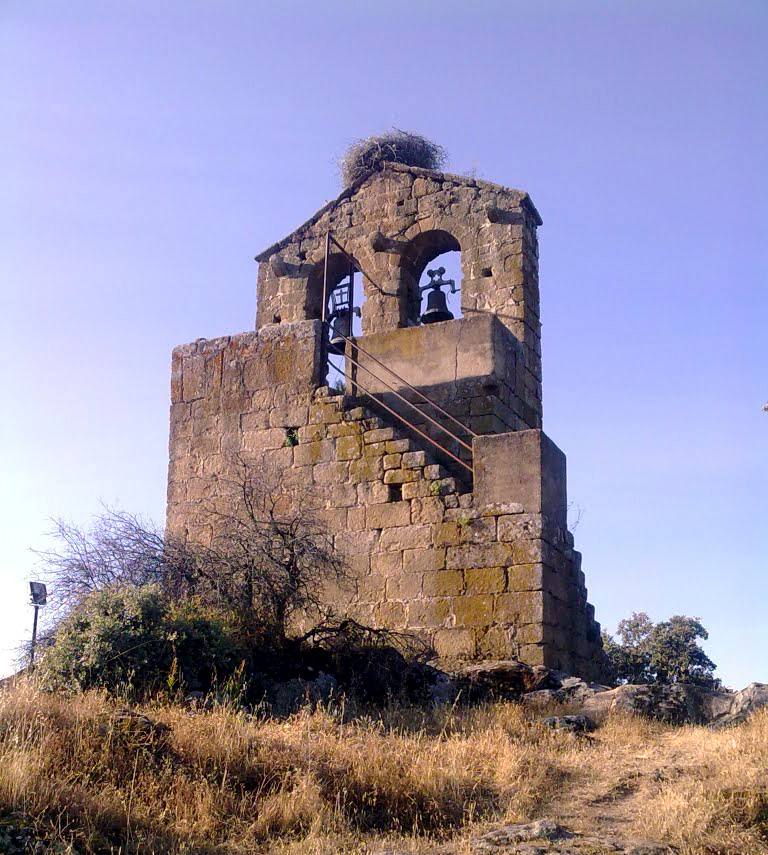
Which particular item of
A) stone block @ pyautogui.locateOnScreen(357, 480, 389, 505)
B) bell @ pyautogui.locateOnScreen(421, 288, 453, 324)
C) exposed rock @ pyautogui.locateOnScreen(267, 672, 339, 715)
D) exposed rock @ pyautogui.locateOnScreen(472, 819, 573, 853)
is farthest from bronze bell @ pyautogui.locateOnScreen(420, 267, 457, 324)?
exposed rock @ pyautogui.locateOnScreen(472, 819, 573, 853)

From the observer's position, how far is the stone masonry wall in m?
10.6

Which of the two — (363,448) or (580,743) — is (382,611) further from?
(580,743)

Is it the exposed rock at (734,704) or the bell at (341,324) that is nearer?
the exposed rock at (734,704)

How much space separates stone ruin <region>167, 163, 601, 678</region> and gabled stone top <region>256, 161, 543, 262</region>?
28 millimetres

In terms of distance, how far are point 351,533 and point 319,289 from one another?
4.40m

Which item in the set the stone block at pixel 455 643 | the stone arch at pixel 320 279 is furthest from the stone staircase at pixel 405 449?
the stone arch at pixel 320 279

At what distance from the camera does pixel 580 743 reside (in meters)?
8.13

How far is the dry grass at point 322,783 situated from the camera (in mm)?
5824

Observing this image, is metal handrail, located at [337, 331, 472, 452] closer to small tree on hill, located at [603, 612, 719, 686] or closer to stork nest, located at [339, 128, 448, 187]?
stork nest, located at [339, 128, 448, 187]

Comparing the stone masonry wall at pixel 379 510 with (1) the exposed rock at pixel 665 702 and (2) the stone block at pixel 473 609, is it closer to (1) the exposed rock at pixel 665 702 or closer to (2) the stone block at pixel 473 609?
(2) the stone block at pixel 473 609

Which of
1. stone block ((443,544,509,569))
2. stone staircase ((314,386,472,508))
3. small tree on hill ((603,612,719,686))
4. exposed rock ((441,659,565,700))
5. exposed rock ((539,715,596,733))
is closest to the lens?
exposed rock ((539,715,596,733))

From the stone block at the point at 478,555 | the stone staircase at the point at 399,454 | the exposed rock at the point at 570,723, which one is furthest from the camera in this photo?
the stone staircase at the point at 399,454

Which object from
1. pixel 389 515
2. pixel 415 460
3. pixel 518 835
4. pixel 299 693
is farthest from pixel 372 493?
pixel 518 835

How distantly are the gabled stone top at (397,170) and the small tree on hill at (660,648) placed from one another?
8746 millimetres
